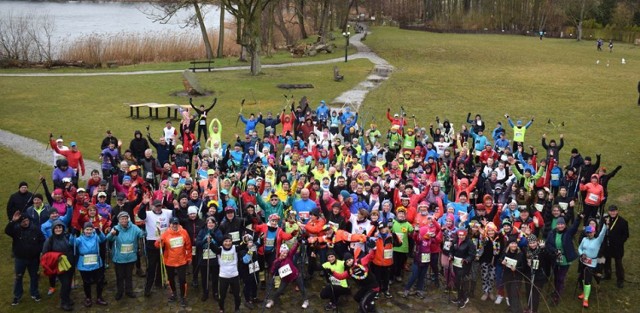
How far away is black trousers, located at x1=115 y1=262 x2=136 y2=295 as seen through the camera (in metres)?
9.30

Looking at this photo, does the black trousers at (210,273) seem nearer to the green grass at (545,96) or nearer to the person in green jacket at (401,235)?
the person in green jacket at (401,235)

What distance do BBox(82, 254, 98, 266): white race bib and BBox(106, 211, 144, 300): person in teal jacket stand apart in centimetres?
35

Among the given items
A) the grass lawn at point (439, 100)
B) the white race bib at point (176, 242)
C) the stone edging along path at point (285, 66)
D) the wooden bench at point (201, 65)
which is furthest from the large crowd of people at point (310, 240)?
the wooden bench at point (201, 65)

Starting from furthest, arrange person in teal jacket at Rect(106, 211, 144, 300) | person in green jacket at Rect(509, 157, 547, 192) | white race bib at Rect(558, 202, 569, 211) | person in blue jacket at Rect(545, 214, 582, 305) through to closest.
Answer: person in green jacket at Rect(509, 157, 547, 192) → white race bib at Rect(558, 202, 569, 211) → person in blue jacket at Rect(545, 214, 582, 305) → person in teal jacket at Rect(106, 211, 144, 300)

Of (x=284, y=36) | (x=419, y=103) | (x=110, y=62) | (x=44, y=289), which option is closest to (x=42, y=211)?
(x=44, y=289)

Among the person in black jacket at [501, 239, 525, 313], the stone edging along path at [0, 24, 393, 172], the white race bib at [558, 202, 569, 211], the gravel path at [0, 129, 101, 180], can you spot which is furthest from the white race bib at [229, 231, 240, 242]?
the gravel path at [0, 129, 101, 180]

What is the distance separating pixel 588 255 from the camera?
9.38 meters

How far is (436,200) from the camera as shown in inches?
442

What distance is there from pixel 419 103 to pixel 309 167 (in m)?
15.3

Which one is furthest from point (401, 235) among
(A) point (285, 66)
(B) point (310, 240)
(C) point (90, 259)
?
(A) point (285, 66)

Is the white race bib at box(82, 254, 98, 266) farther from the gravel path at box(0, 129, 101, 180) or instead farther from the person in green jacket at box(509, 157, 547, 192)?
the person in green jacket at box(509, 157, 547, 192)

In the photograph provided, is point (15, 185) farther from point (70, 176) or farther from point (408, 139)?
point (408, 139)

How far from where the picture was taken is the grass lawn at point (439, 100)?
16.8 m

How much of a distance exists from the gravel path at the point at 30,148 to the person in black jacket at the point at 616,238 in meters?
13.9
